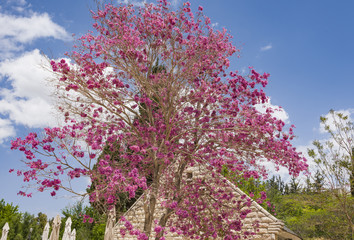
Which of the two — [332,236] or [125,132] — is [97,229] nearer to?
[125,132]

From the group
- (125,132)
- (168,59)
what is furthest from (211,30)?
(125,132)

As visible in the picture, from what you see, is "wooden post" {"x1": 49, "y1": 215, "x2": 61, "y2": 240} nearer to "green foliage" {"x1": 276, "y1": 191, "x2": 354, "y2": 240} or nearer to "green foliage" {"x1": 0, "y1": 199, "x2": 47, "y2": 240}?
"green foliage" {"x1": 0, "y1": 199, "x2": 47, "y2": 240}

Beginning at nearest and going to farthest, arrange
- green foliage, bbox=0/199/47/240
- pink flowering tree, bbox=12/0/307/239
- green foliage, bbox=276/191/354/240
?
pink flowering tree, bbox=12/0/307/239 < green foliage, bbox=0/199/47/240 < green foliage, bbox=276/191/354/240

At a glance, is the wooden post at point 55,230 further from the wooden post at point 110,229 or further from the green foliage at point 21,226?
the green foliage at point 21,226

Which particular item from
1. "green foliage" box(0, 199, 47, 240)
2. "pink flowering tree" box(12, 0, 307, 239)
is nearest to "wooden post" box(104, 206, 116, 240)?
"pink flowering tree" box(12, 0, 307, 239)

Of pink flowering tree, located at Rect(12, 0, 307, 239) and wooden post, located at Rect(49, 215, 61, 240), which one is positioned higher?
pink flowering tree, located at Rect(12, 0, 307, 239)

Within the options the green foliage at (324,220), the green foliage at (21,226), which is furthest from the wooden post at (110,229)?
the green foliage at (324,220)

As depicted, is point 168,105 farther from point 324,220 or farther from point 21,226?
point 324,220

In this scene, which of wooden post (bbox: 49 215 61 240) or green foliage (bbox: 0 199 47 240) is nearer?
wooden post (bbox: 49 215 61 240)

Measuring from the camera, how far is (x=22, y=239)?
50.4 feet

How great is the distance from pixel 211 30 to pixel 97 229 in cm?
1408

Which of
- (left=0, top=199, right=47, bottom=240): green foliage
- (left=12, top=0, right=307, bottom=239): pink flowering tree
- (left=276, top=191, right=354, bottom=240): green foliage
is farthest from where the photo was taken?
(left=276, top=191, right=354, bottom=240): green foliage

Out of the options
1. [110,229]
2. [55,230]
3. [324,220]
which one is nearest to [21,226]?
[55,230]

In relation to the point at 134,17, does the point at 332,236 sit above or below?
below
